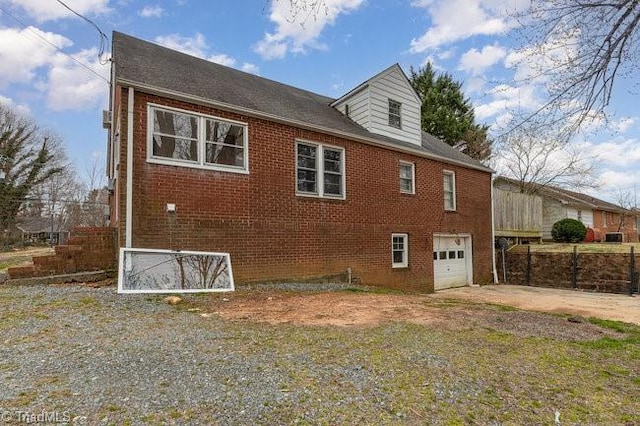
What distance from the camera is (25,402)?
2.51 metres

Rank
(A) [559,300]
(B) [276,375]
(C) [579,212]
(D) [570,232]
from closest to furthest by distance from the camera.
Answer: (B) [276,375] → (A) [559,300] → (D) [570,232] → (C) [579,212]

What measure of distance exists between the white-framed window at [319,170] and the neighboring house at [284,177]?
3cm

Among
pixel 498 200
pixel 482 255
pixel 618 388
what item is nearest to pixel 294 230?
pixel 618 388

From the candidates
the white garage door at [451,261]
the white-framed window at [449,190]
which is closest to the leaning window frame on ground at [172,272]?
the white garage door at [451,261]

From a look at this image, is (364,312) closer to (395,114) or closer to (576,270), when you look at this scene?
(395,114)

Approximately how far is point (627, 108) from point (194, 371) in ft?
22.9

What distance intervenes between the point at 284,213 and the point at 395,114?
6139 mm

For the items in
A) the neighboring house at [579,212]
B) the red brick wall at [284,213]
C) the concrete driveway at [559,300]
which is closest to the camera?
the red brick wall at [284,213]

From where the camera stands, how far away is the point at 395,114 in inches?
524

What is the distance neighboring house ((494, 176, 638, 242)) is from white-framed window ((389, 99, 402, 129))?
17.7 m

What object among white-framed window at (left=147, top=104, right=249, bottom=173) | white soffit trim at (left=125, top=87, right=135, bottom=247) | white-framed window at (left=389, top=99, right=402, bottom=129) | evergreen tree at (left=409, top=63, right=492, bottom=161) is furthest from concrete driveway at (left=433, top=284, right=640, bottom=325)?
evergreen tree at (left=409, top=63, right=492, bottom=161)

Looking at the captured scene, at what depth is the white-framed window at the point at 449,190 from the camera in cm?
1452

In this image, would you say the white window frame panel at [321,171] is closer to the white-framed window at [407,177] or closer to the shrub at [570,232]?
the white-framed window at [407,177]

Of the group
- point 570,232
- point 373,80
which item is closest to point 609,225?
point 570,232
